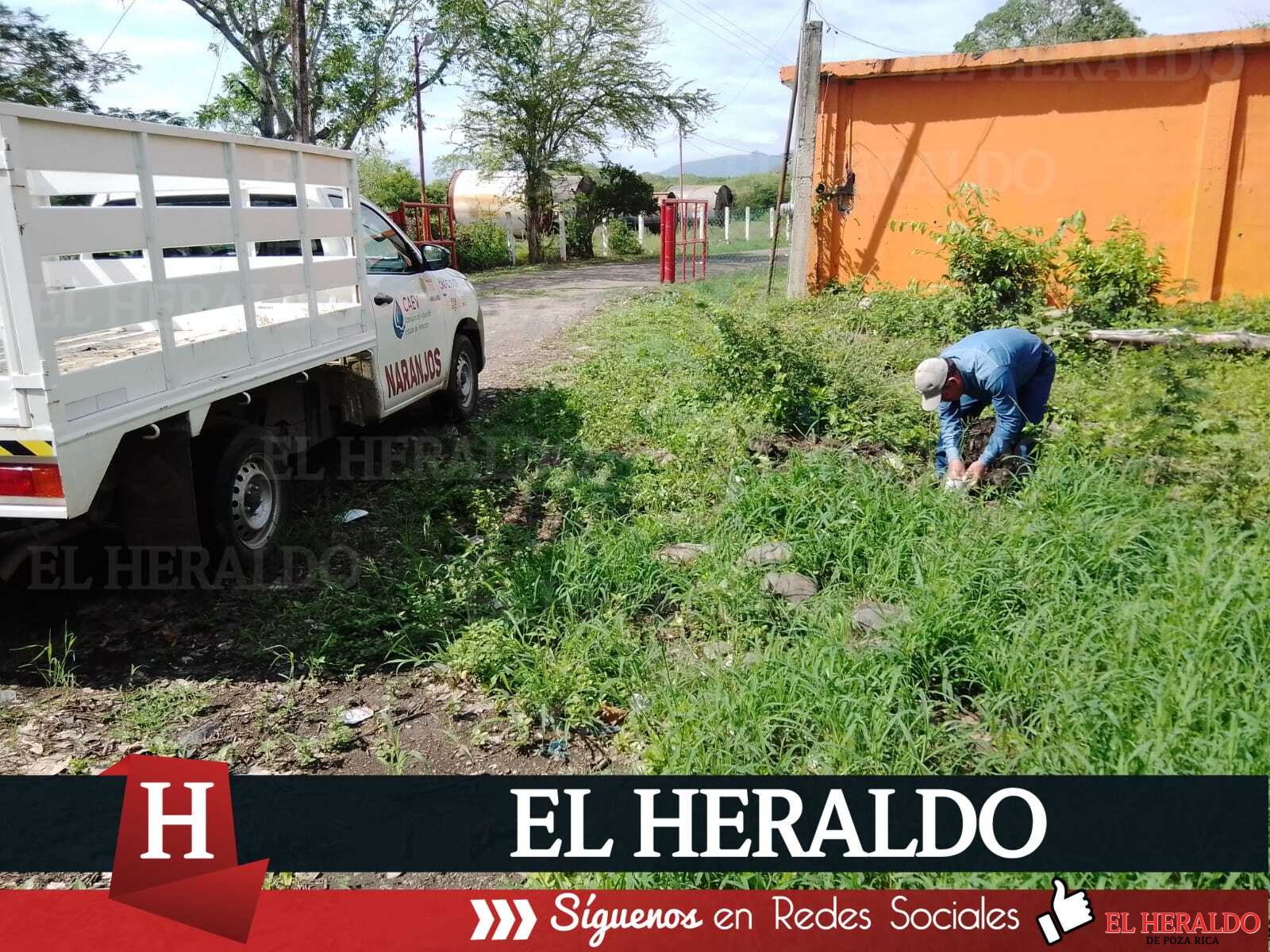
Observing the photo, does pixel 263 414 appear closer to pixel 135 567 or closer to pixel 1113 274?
pixel 135 567

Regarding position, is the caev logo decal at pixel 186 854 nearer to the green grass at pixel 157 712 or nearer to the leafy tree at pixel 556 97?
the green grass at pixel 157 712

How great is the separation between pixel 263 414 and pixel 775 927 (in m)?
3.83

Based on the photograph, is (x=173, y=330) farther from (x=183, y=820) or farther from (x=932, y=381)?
(x=932, y=381)

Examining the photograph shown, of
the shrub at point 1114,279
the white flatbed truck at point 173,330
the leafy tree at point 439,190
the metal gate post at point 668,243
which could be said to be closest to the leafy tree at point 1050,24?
the leafy tree at point 439,190

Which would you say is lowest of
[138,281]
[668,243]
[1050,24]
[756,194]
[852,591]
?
[852,591]

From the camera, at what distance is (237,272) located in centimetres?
434

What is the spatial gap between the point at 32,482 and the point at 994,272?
29.3ft

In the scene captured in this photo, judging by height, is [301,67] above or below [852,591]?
above

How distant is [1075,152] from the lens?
1013 cm

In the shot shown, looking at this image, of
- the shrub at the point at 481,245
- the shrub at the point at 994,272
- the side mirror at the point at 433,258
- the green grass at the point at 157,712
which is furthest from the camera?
the shrub at the point at 481,245

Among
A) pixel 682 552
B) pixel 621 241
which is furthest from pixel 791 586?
pixel 621 241

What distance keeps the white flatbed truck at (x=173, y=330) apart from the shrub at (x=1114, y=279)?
23.0 ft

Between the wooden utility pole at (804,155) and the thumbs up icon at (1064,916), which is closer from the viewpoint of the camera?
the thumbs up icon at (1064,916)

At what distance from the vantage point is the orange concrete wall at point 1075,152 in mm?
9492
